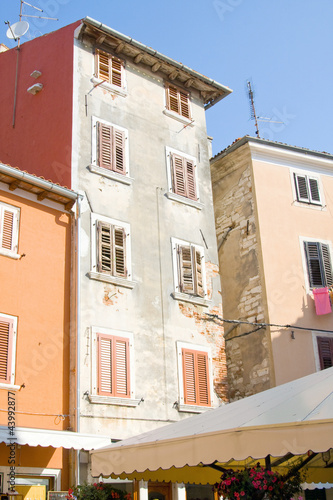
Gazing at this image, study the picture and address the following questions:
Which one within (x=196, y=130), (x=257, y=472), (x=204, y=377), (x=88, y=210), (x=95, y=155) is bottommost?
(x=257, y=472)

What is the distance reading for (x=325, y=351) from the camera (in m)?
16.8

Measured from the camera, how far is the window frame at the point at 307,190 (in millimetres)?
18688

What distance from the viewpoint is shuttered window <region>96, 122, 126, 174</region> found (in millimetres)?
15664

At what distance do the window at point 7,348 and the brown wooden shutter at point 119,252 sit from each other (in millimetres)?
3044

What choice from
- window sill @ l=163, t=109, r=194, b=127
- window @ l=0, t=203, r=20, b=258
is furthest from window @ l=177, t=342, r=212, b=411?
window sill @ l=163, t=109, r=194, b=127

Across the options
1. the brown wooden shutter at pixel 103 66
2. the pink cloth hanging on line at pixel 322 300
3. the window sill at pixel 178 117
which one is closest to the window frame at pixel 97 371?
the pink cloth hanging on line at pixel 322 300

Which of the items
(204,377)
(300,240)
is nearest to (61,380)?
(204,377)

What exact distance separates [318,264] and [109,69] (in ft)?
26.6

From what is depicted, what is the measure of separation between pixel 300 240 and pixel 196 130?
4497 mm

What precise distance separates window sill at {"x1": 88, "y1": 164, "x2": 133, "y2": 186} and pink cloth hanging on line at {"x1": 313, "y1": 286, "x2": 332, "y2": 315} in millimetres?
6059

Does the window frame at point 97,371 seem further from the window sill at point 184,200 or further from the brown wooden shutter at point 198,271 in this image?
the window sill at point 184,200

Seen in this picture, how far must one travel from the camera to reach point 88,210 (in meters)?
14.7

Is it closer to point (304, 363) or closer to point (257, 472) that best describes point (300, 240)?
point (304, 363)

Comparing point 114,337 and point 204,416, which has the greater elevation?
point 114,337
